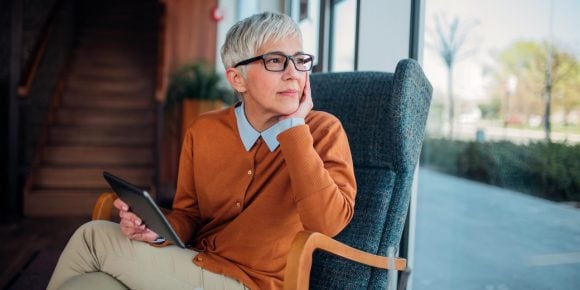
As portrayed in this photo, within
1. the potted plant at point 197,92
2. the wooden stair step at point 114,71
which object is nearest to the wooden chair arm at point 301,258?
the potted plant at point 197,92

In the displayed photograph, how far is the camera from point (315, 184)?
3.87ft

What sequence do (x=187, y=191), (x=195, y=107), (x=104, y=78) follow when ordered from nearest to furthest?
(x=187, y=191)
(x=195, y=107)
(x=104, y=78)

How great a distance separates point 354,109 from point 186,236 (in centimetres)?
71

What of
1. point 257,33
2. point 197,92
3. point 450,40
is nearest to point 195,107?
point 197,92

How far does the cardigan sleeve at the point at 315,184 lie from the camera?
3.89 feet

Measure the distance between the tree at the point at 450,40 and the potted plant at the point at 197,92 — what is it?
3403 mm

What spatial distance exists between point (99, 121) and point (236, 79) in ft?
16.1

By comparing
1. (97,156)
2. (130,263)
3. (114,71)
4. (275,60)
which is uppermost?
(114,71)

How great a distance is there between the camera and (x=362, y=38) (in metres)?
2.31

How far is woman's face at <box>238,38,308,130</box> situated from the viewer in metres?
1.29

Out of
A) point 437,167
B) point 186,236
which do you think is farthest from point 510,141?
point 437,167

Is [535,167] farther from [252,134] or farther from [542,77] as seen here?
[252,134]

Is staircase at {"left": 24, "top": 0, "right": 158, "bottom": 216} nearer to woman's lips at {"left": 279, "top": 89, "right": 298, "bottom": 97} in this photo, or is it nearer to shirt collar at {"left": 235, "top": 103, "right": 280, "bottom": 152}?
shirt collar at {"left": 235, "top": 103, "right": 280, "bottom": 152}

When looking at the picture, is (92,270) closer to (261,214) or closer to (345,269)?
(261,214)
